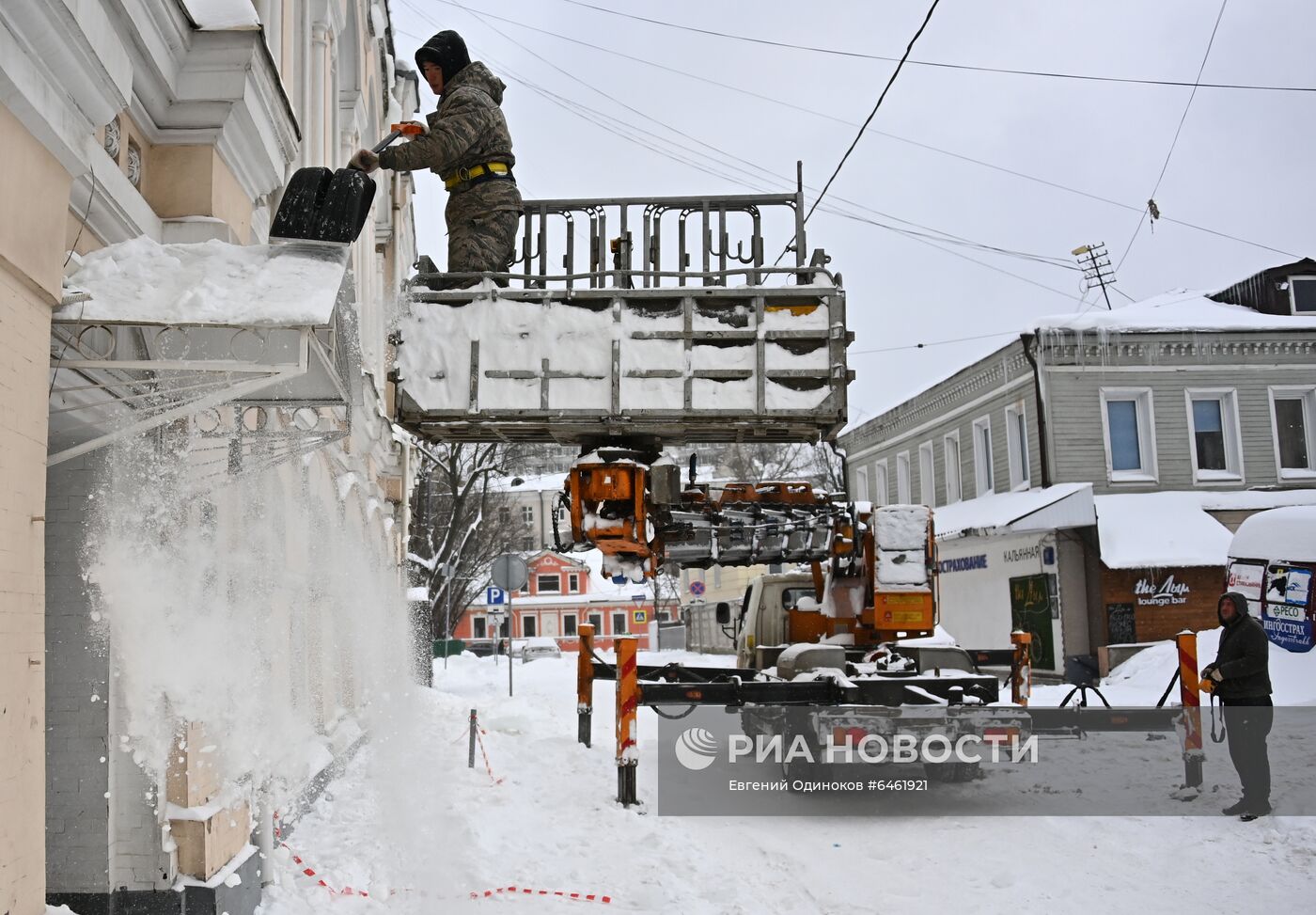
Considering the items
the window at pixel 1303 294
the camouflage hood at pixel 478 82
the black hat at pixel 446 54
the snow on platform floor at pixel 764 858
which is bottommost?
the snow on platform floor at pixel 764 858

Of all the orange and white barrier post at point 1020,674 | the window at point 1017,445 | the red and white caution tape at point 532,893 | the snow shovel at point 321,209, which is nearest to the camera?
the snow shovel at point 321,209

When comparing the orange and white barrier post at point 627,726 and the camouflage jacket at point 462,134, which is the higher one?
the camouflage jacket at point 462,134

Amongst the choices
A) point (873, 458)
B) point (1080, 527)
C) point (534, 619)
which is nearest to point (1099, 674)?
point (1080, 527)

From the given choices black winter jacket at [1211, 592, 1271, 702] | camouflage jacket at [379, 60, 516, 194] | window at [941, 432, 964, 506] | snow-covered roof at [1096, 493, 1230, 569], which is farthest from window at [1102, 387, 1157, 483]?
camouflage jacket at [379, 60, 516, 194]

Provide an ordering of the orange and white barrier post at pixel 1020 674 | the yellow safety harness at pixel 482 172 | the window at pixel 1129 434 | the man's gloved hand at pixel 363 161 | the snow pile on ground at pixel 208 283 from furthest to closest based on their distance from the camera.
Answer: the window at pixel 1129 434 → the orange and white barrier post at pixel 1020 674 → the yellow safety harness at pixel 482 172 → the man's gloved hand at pixel 363 161 → the snow pile on ground at pixel 208 283

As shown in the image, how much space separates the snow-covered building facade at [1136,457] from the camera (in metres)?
22.1

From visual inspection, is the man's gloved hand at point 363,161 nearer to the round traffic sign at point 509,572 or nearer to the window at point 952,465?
the round traffic sign at point 509,572

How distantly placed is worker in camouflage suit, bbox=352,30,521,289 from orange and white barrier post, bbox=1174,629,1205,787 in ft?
20.3

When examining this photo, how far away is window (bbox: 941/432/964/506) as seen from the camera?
28.3 metres

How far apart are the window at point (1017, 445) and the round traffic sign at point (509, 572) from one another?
1159 cm

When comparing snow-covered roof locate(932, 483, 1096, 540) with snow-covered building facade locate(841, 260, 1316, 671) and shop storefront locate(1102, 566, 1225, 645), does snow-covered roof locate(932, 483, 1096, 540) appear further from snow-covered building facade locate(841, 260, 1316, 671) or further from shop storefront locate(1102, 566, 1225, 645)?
shop storefront locate(1102, 566, 1225, 645)

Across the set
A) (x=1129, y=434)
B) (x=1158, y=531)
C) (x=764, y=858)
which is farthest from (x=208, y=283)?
(x=1129, y=434)

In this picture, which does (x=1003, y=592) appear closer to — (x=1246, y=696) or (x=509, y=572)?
(x=509, y=572)

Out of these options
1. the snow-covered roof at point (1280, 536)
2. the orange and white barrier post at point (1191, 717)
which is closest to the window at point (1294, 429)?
the snow-covered roof at point (1280, 536)
